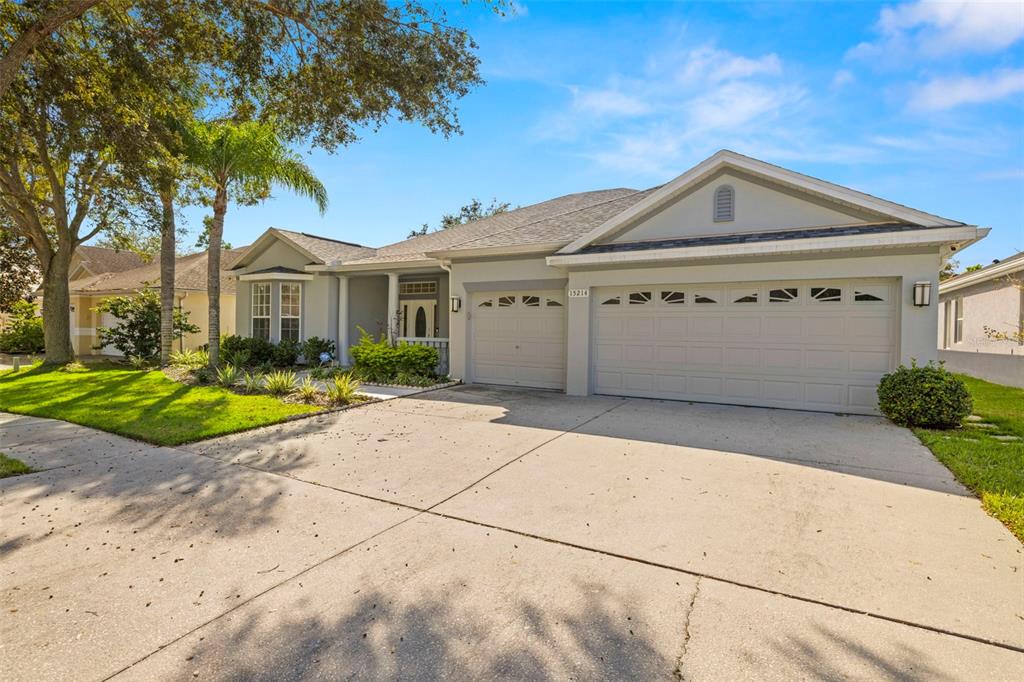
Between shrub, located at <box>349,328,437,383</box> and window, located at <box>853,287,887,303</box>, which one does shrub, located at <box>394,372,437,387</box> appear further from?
window, located at <box>853,287,887,303</box>

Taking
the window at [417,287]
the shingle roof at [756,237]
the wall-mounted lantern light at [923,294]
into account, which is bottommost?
the wall-mounted lantern light at [923,294]

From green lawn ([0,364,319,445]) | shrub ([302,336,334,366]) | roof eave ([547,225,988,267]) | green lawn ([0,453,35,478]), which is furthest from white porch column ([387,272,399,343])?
green lawn ([0,453,35,478])

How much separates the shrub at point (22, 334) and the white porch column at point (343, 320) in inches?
587

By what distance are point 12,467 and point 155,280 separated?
17515 millimetres

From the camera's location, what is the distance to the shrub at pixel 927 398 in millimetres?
7539

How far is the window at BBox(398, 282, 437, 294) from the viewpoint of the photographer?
1675cm

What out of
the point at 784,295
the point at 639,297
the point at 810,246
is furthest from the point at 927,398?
the point at 639,297

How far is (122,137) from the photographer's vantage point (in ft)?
28.2

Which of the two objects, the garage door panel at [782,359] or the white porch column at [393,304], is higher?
the white porch column at [393,304]

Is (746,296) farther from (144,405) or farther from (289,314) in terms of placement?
(289,314)

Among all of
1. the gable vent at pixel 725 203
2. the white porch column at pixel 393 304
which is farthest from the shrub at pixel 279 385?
the gable vent at pixel 725 203

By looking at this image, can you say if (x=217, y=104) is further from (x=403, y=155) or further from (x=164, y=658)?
(x=164, y=658)

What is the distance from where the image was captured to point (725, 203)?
9.74 metres

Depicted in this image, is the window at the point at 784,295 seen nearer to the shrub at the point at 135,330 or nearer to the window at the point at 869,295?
the window at the point at 869,295
